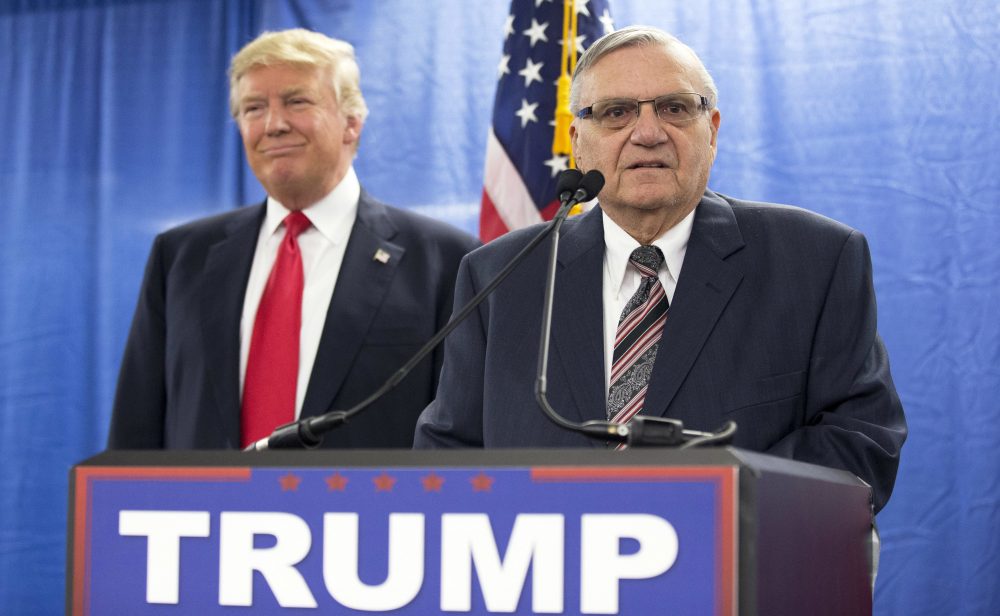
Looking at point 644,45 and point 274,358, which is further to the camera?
point 274,358

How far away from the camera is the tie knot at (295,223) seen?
233 cm

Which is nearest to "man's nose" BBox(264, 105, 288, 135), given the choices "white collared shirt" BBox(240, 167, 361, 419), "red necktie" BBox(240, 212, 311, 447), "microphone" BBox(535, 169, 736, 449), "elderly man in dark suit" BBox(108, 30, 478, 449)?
"elderly man in dark suit" BBox(108, 30, 478, 449)

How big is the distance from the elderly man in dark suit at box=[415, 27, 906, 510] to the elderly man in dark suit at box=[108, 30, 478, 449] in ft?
1.67

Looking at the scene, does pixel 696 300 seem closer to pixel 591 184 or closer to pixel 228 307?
pixel 591 184

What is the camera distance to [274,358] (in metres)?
2.17

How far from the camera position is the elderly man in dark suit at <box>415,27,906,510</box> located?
1.47 m

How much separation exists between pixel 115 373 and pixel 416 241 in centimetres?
181

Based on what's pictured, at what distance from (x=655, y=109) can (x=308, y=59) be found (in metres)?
0.97

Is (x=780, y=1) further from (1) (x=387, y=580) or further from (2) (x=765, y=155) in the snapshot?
(1) (x=387, y=580)

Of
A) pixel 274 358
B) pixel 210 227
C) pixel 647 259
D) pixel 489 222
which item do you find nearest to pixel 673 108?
pixel 647 259

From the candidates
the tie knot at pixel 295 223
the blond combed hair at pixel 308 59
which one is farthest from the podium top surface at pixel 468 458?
the blond combed hair at pixel 308 59

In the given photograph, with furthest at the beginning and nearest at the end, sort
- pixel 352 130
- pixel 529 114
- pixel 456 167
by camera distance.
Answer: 1. pixel 456 167
2. pixel 529 114
3. pixel 352 130

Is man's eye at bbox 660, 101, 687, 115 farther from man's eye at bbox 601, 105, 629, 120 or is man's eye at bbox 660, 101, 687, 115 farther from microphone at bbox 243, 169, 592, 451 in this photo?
microphone at bbox 243, 169, 592, 451

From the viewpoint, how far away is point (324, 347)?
2.18 m
